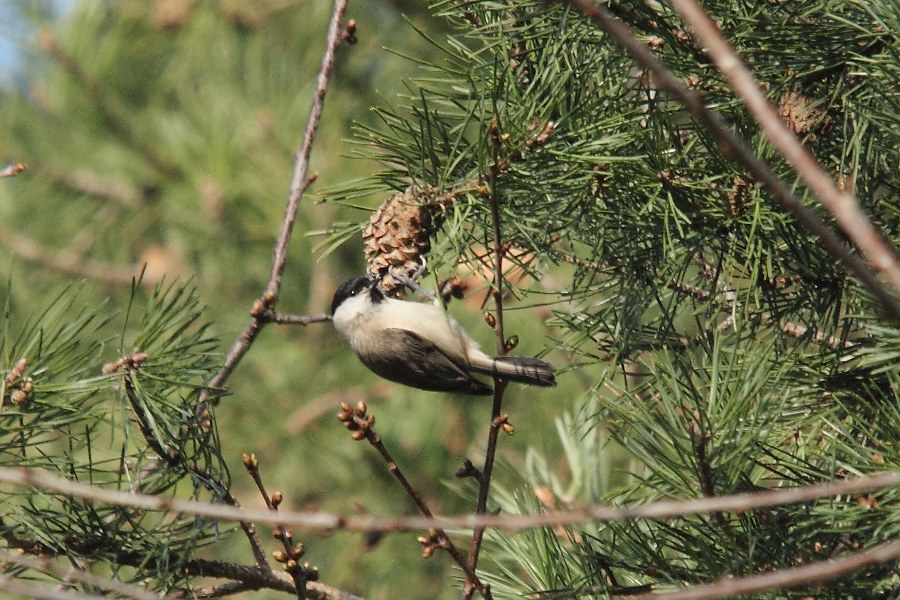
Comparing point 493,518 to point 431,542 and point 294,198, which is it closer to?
point 431,542

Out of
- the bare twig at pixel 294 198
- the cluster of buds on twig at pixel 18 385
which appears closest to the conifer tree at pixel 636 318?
the cluster of buds on twig at pixel 18 385

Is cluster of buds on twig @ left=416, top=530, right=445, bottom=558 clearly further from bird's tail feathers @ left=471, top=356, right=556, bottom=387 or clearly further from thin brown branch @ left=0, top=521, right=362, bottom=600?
bird's tail feathers @ left=471, top=356, right=556, bottom=387

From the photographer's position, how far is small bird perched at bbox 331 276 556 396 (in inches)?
104

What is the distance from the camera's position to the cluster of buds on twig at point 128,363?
5.23 feet

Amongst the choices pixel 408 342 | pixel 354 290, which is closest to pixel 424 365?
pixel 408 342

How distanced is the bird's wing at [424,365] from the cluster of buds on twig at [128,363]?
1.14m

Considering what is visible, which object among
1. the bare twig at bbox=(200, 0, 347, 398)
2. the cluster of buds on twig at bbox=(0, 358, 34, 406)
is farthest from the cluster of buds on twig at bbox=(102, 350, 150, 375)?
the bare twig at bbox=(200, 0, 347, 398)

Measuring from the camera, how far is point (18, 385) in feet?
5.16

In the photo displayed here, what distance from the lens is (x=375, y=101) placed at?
4594 millimetres

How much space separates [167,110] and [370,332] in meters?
2.62

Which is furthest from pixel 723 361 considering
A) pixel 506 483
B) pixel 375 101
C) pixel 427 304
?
pixel 375 101

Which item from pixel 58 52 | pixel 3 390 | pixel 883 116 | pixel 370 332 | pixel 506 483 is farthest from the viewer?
pixel 58 52

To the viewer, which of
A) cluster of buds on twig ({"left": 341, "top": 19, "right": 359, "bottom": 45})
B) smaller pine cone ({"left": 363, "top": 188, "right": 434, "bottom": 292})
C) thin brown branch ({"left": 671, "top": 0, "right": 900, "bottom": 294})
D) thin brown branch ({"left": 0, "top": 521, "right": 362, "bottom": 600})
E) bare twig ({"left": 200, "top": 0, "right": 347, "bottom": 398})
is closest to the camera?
thin brown branch ({"left": 671, "top": 0, "right": 900, "bottom": 294})

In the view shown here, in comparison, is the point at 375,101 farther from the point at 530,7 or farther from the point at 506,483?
the point at 530,7
